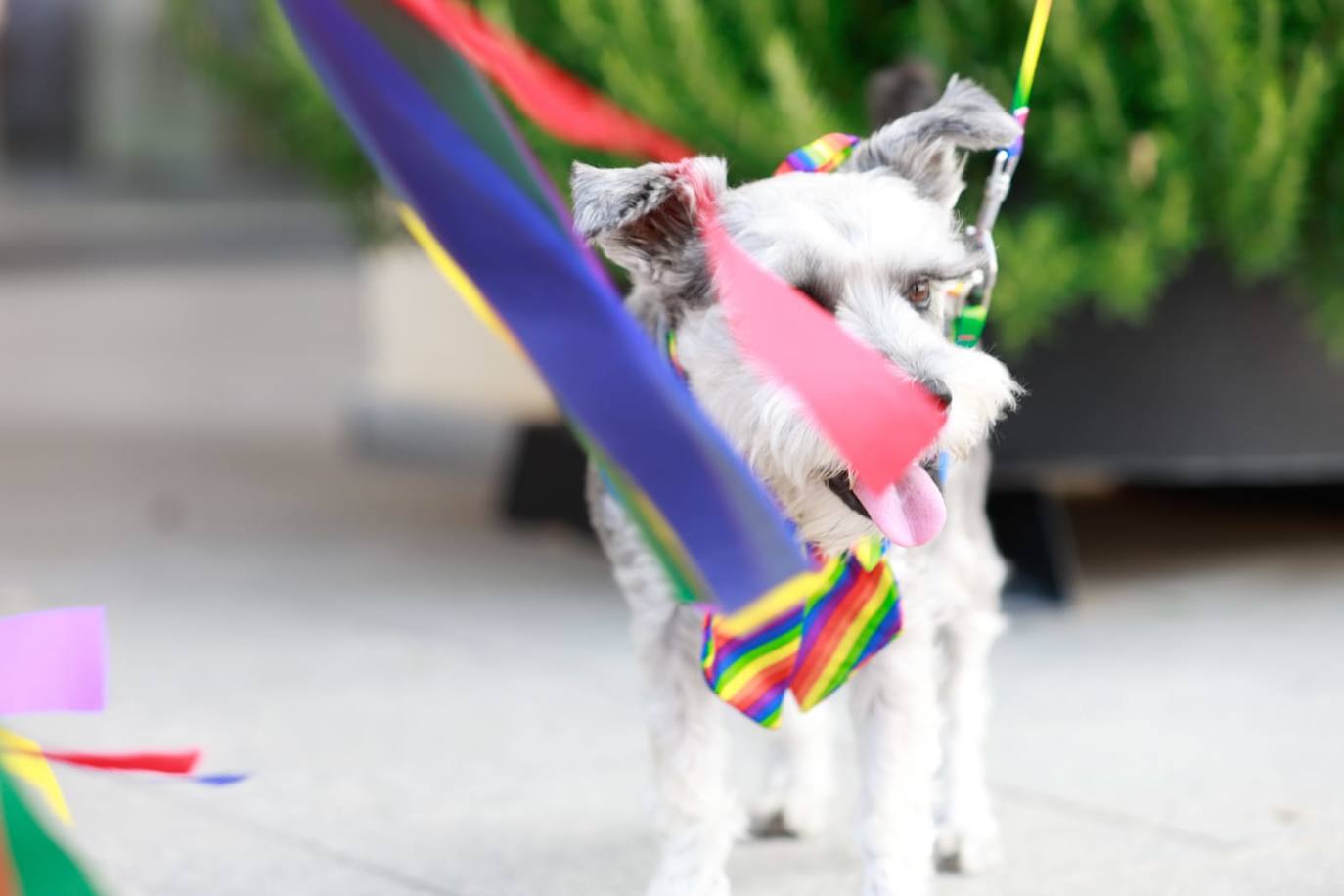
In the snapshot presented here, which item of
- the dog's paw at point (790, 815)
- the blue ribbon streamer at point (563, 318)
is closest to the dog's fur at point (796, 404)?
the dog's paw at point (790, 815)

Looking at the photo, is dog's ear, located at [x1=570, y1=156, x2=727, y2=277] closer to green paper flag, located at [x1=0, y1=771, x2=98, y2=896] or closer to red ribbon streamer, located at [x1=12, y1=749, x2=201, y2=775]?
red ribbon streamer, located at [x1=12, y1=749, x2=201, y2=775]

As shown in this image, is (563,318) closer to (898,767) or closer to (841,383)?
(841,383)

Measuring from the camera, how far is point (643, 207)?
3459 millimetres

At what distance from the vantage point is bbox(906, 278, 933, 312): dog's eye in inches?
142

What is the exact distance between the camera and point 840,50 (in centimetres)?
653

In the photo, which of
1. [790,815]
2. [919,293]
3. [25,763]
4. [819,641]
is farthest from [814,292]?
[25,763]

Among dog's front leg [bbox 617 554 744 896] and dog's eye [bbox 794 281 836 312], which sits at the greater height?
dog's eye [bbox 794 281 836 312]

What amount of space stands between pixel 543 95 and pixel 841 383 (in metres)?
1.90

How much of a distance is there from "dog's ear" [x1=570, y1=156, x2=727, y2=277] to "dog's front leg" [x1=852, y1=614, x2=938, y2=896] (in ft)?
2.92

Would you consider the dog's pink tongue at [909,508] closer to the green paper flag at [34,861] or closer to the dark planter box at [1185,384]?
the green paper flag at [34,861]

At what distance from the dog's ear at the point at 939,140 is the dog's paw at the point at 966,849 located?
4.61ft

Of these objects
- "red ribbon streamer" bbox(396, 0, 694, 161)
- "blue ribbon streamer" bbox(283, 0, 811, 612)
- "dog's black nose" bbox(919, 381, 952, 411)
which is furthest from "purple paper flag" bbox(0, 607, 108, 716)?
"dog's black nose" bbox(919, 381, 952, 411)

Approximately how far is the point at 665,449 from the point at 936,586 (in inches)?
59.3

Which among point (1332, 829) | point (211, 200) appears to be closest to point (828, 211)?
point (1332, 829)
